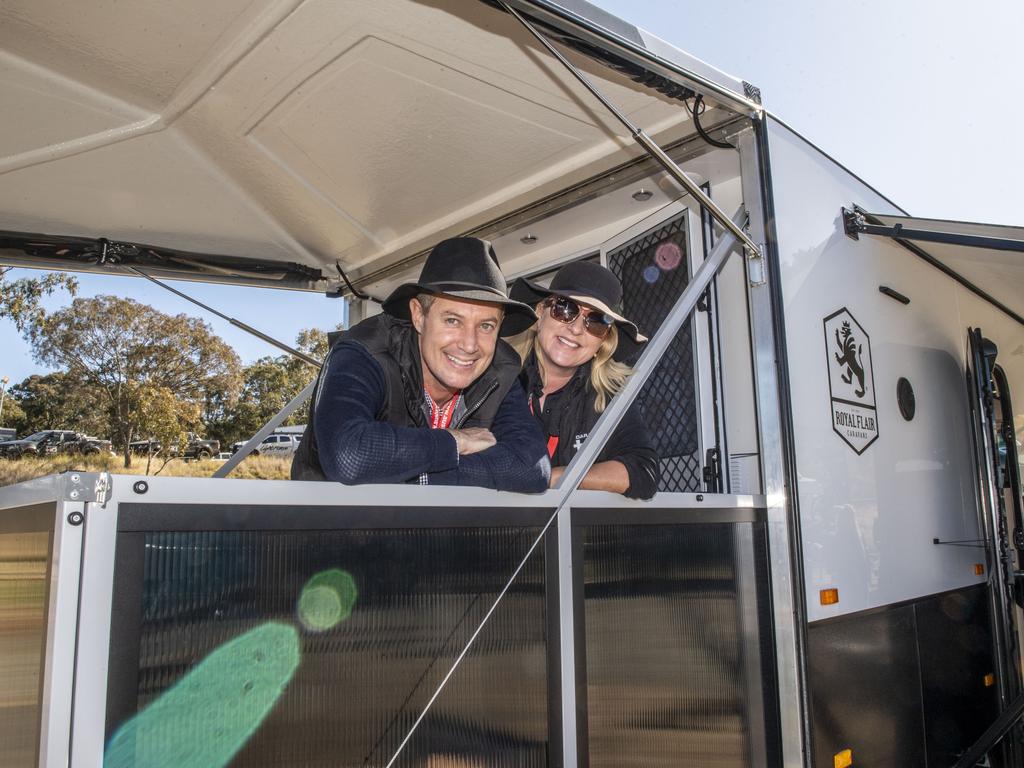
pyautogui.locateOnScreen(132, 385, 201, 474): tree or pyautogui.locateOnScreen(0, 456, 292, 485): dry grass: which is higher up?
pyautogui.locateOnScreen(132, 385, 201, 474): tree

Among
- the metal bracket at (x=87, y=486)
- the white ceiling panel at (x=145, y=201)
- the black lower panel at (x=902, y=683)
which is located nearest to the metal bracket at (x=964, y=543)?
the black lower panel at (x=902, y=683)

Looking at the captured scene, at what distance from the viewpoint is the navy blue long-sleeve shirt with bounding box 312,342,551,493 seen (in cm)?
156

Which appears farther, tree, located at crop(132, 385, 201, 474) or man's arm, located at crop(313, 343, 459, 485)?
tree, located at crop(132, 385, 201, 474)

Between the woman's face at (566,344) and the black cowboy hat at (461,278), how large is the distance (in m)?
0.50

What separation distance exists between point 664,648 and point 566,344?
1.12m

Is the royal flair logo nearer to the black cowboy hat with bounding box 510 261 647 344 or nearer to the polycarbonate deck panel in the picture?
the black cowboy hat with bounding box 510 261 647 344

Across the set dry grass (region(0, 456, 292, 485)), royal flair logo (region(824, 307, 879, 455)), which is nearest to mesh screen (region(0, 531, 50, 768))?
royal flair logo (region(824, 307, 879, 455))

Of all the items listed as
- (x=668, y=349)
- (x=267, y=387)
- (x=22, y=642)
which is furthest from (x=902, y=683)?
(x=267, y=387)

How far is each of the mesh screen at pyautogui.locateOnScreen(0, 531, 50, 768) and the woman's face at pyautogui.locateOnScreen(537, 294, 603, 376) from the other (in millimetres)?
1763

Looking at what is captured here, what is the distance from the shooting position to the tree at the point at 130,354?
658 inches

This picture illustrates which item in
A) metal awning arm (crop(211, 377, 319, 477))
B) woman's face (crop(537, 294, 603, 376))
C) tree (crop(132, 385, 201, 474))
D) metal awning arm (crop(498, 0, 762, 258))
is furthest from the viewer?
tree (crop(132, 385, 201, 474))

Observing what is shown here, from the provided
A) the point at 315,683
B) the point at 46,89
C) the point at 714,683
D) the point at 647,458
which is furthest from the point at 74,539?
the point at 46,89

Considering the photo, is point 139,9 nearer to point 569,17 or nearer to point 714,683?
point 569,17

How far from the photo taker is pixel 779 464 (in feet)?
8.12
